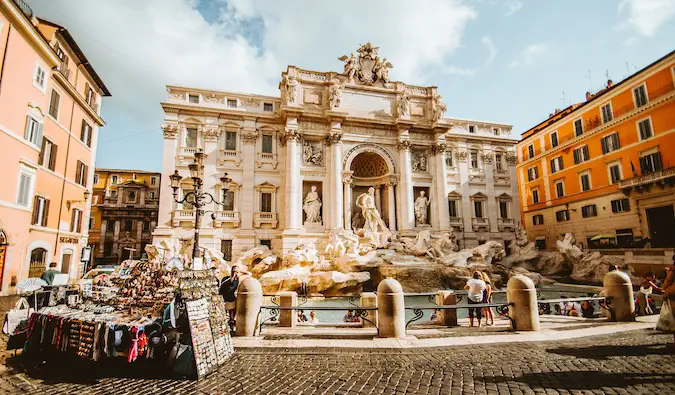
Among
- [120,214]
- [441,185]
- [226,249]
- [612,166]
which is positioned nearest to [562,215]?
[612,166]

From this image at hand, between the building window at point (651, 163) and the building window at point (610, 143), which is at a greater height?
the building window at point (610, 143)

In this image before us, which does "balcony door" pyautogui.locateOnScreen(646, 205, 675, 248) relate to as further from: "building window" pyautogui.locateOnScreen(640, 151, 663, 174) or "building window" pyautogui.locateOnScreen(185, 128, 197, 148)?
"building window" pyautogui.locateOnScreen(185, 128, 197, 148)

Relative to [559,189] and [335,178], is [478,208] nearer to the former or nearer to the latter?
[559,189]

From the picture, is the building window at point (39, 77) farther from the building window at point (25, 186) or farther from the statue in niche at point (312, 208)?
the statue in niche at point (312, 208)

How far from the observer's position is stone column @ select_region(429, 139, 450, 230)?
25672 mm

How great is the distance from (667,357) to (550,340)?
1696 millimetres

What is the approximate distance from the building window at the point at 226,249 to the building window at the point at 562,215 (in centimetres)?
2896

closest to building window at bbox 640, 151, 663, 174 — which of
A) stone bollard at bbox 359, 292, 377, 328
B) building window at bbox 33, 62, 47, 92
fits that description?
stone bollard at bbox 359, 292, 377, 328

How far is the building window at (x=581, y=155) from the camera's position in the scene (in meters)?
27.3

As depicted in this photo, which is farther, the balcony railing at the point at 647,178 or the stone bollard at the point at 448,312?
the balcony railing at the point at 647,178

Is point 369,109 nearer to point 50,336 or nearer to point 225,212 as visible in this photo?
point 225,212

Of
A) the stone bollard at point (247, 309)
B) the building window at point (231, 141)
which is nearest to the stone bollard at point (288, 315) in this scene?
the stone bollard at point (247, 309)

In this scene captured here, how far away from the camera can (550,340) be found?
6.56m

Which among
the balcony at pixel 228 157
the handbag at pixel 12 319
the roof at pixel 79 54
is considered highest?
the roof at pixel 79 54
